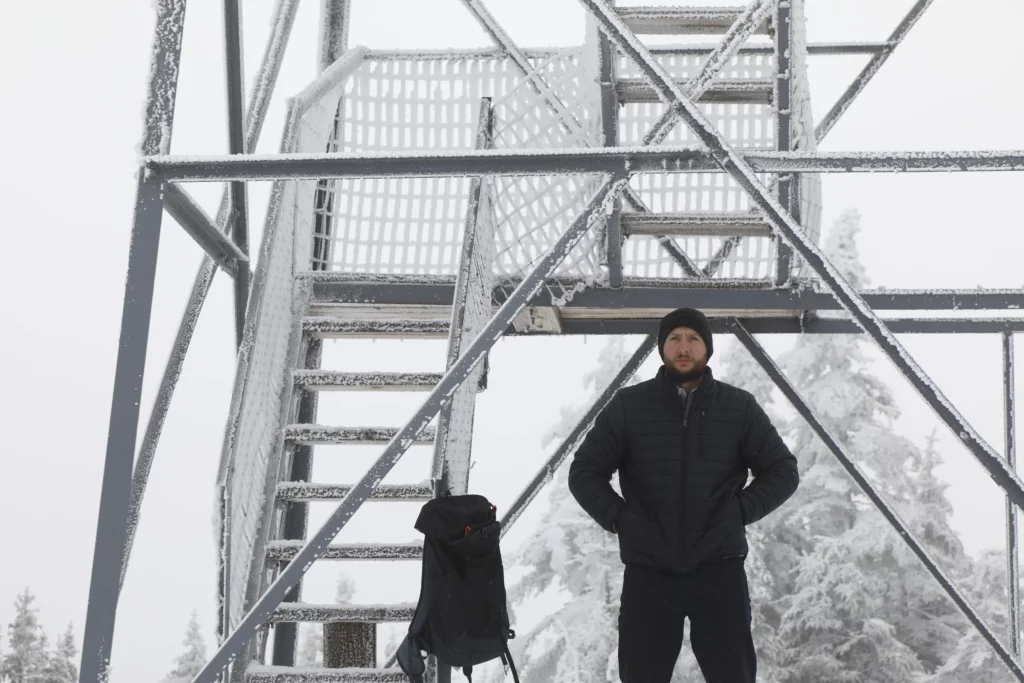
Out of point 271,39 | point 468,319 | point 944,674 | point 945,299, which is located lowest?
point 944,674

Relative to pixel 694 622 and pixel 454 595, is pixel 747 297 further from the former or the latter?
pixel 454 595

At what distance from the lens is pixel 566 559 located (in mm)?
18266

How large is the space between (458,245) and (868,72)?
2.82 m

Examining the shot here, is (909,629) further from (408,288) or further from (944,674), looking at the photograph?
(408,288)

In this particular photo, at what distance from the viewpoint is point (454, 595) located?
4094 millimetres

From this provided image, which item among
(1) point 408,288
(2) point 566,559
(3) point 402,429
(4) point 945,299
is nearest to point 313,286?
(1) point 408,288

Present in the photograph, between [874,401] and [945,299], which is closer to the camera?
[945,299]

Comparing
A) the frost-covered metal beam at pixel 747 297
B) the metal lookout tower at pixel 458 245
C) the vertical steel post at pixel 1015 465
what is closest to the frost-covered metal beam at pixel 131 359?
the metal lookout tower at pixel 458 245

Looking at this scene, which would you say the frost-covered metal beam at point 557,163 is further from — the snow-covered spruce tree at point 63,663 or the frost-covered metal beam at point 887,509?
the snow-covered spruce tree at point 63,663

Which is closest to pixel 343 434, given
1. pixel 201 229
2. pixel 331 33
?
pixel 201 229

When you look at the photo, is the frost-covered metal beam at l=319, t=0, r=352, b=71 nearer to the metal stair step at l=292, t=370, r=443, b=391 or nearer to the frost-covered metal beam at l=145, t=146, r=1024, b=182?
the metal stair step at l=292, t=370, r=443, b=391

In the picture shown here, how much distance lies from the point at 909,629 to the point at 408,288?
47.5ft

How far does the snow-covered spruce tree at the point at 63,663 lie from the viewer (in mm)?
18297

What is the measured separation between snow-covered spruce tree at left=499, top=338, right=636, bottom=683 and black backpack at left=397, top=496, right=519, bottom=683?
13.4 m
